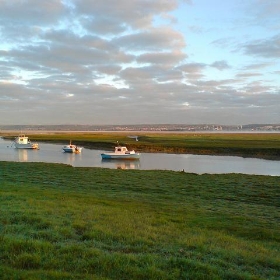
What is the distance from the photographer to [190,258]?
24.0 feet

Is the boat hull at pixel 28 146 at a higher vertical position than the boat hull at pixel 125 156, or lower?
higher

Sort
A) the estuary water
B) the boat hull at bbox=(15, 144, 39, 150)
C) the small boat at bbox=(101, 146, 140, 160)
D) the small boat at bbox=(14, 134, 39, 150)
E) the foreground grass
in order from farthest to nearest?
the small boat at bbox=(14, 134, 39, 150), the boat hull at bbox=(15, 144, 39, 150), the small boat at bbox=(101, 146, 140, 160), the estuary water, the foreground grass

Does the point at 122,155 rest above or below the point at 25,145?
below

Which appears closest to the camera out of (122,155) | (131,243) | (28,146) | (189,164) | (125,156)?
(131,243)

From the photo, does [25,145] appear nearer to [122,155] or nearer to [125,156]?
[122,155]

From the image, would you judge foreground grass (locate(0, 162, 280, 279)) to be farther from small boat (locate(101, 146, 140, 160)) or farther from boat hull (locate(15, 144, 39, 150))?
boat hull (locate(15, 144, 39, 150))

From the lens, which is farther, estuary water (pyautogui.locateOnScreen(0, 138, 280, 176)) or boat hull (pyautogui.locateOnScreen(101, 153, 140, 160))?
boat hull (pyautogui.locateOnScreen(101, 153, 140, 160))

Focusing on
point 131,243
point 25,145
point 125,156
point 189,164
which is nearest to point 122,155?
point 125,156

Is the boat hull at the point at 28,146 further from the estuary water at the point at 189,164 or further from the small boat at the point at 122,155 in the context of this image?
the small boat at the point at 122,155

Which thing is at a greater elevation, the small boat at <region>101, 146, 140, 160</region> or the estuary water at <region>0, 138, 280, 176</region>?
the small boat at <region>101, 146, 140, 160</region>

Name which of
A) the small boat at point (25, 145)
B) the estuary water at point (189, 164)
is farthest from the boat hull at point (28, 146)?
the estuary water at point (189, 164)

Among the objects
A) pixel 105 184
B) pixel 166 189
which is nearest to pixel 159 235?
pixel 166 189

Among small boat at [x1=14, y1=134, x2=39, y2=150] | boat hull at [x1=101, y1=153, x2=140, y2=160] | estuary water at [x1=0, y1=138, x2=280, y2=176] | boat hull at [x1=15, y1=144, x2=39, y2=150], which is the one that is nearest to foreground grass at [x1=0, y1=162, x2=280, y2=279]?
estuary water at [x1=0, y1=138, x2=280, y2=176]

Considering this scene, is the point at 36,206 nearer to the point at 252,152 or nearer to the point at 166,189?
the point at 166,189
